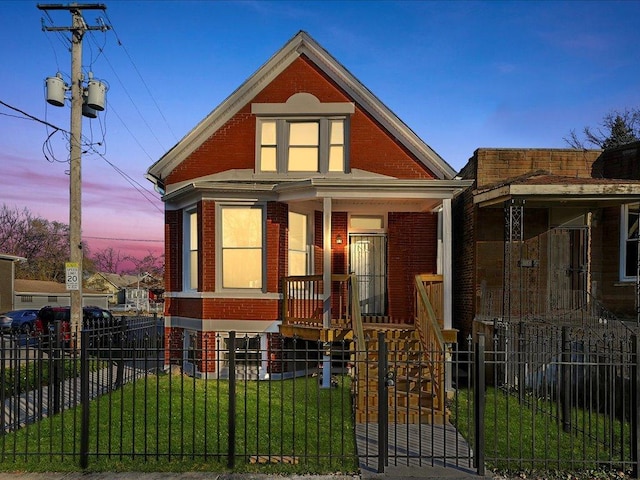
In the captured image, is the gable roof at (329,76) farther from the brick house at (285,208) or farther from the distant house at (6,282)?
the distant house at (6,282)

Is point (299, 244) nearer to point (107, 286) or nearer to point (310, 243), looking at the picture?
point (310, 243)

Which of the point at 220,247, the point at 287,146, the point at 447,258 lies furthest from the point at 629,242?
the point at 220,247

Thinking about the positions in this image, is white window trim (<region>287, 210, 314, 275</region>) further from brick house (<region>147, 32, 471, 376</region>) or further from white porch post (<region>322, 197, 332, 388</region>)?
white porch post (<region>322, 197, 332, 388</region>)

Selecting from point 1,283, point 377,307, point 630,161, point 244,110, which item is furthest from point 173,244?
point 1,283

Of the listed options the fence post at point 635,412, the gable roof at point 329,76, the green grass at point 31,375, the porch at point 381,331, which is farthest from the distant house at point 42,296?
the fence post at point 635,412

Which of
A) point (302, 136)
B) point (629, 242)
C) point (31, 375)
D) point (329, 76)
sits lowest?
point (31, 375)

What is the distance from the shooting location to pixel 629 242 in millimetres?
13492

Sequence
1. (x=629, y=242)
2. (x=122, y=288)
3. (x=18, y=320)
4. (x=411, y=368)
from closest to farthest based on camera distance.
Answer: (x=411, y=368) → (x=629, y=242) → (x=18, y=320) → (x=122, y=288)

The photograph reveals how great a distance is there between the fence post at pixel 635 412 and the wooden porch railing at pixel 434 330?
248cm

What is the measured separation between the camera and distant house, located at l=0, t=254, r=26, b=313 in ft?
124

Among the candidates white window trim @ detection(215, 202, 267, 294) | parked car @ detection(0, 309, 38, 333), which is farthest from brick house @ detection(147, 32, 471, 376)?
parked car @ detection(0, 309, 38, 333)

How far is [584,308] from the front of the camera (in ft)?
42.3

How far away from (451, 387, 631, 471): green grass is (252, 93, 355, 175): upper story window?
711 centimetres

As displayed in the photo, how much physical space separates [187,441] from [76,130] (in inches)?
393
